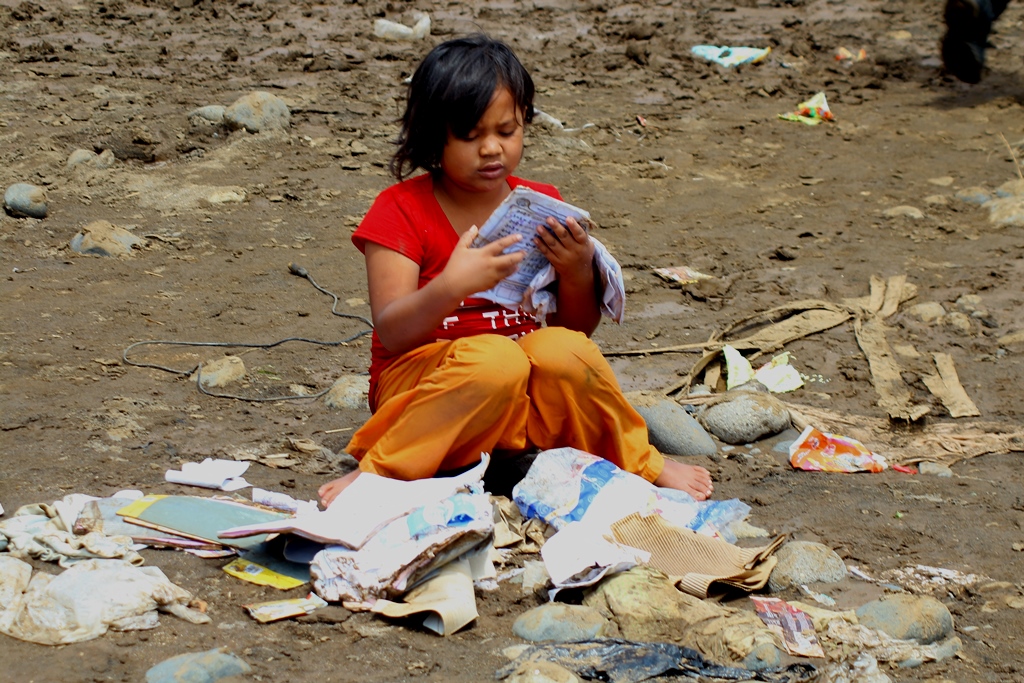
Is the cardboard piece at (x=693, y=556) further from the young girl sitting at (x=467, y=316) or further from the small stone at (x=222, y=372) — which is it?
the small stone at (x=222, y=372)

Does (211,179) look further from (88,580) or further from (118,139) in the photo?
(88,580)

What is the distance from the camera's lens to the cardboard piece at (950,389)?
396 cm

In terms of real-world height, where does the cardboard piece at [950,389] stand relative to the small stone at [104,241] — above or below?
below

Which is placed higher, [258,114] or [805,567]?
[258,114]

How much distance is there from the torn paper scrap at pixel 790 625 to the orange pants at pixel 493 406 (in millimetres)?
638

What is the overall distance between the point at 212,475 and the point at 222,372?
43.5 inches

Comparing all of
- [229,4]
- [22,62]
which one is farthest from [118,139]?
[229,4]

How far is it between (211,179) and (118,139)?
88cm

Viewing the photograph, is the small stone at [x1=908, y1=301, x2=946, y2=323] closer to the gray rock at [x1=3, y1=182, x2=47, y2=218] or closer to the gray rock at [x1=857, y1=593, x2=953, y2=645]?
the gray rock at [x1=857, y1=593, x2=953, y2=645]

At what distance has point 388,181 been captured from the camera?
6.64 metres

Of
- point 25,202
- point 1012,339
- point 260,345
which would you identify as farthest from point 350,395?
point 25,202

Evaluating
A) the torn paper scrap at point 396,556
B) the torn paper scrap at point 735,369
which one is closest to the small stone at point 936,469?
the torn paper scrap at point 735,369

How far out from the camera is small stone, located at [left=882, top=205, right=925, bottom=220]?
617cm

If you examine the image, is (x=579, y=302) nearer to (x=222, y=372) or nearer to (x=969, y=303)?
(x=222, y=372)
